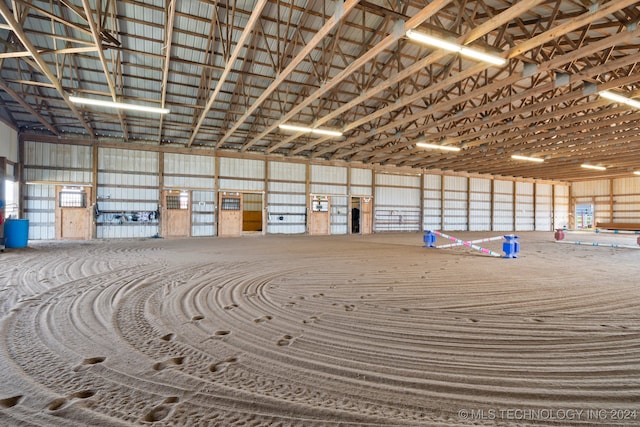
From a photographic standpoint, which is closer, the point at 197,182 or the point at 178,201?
the point at 178,201

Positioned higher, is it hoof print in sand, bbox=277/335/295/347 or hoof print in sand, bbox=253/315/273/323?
hoof print in sand, bbox=277/335/295/347

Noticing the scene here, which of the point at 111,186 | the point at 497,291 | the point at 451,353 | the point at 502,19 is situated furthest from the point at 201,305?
the point at 111,186

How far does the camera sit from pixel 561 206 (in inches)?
1244

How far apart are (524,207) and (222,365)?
33.5 meters

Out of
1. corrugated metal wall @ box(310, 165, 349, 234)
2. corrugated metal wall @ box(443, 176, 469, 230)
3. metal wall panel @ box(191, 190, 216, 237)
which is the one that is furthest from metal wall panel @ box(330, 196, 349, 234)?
corrugated metal wall @ box(443, 176, 469, 230)

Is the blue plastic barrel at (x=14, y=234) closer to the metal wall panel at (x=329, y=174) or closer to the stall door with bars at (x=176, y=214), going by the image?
the stall door with bars at (x=176, y=214)

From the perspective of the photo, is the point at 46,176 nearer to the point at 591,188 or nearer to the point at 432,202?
the point at 432,202

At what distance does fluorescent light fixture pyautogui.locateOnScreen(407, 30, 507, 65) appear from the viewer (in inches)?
258

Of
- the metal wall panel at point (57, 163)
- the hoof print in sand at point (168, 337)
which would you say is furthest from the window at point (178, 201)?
the hoof print in sand at point (168, 337)

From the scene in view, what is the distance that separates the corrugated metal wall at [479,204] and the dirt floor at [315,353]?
73.6 feet

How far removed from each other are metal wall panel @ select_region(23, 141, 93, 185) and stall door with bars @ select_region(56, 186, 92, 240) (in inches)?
21.3

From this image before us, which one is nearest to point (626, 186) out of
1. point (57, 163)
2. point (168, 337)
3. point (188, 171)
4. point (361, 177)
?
point (361, 177)

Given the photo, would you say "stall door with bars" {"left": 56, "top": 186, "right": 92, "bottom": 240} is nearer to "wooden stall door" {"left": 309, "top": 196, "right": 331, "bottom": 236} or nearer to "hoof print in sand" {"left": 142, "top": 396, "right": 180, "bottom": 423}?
"wooden stall door" {"left": 309, "top": 196, "right": 331, "bottom": 236}

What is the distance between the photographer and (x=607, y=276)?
6.61 metres
